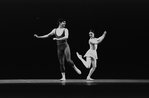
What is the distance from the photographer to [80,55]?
834cm
